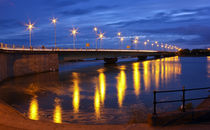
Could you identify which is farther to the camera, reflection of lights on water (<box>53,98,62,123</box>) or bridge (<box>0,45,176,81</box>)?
bridge (<box>0,45,176,81</box>)

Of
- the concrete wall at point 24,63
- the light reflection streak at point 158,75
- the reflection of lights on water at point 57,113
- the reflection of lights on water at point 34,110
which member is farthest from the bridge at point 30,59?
the light reflection streak at point 158,75

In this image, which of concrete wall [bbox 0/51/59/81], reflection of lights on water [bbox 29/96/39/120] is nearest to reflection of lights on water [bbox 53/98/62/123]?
reflection of lights on water [bbox 29/96/39/120]

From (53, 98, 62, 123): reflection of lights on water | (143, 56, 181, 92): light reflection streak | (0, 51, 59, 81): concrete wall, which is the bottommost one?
(143, 56, 181, 92): light reflection streak

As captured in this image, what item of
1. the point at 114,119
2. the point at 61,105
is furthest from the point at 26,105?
the point at 114,119

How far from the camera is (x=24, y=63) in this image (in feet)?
135

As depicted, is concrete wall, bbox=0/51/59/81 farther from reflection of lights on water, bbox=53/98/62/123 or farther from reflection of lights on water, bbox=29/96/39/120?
reflection of lights on water, bbox=53/98/62/123

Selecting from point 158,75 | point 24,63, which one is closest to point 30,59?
point 24,63

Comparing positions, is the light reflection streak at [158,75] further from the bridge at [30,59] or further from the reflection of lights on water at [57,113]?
the bridge at [30,59]

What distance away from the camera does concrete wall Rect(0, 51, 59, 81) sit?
33672mm

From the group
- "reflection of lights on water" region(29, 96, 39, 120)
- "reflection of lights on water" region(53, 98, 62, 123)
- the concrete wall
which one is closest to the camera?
"reflection of lights on water" region(53, 98, 62, 123)

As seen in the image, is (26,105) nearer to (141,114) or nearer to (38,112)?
(38,112)

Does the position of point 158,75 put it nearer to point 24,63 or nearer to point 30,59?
point 30,59

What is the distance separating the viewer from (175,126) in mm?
7875

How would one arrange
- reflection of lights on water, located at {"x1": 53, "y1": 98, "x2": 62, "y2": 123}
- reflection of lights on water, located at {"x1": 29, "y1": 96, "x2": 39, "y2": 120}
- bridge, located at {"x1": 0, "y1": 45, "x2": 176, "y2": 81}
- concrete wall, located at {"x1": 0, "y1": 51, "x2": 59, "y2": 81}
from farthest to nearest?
bridge, located at {"x1": 0, "y1": 45, "x2": 176, "y2": 81} < concrete wall, located at {"x1": 0, "y1": 51, "x2": 59, "y2": 81} < reflection of lights on water, located at {"x1": 29, "y1": 96, "x2": 39, "y2": 120} < reflection of lights on water, located at {"x1": 53, "y1": 98, "x2": 62, "y2": 123}
